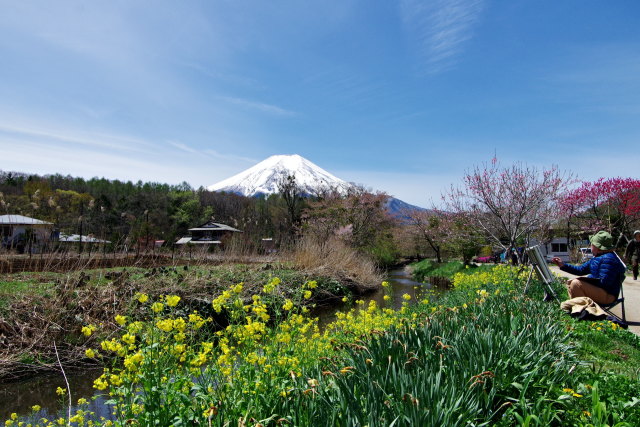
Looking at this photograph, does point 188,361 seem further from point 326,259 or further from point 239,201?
point 239,201

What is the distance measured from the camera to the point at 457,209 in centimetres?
1856

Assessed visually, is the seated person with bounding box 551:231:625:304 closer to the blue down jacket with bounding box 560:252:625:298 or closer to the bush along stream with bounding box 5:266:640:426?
the blue down jacket with bounding box 560:252:625:298

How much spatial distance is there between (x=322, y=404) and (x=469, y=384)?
2.97ft

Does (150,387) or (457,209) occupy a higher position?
(457,209)

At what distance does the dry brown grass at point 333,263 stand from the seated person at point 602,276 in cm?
851

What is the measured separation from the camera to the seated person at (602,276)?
5.55 m

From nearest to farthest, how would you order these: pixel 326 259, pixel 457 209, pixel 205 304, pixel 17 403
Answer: pixel 17 403
pixel 205 304
pixel 326 259
pixel 457 209

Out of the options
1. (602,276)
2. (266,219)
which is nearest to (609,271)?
(602,276)

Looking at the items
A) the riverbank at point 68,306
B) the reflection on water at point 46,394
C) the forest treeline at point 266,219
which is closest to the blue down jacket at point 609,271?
the riverbank at point 68,306

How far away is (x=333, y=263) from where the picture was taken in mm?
14758

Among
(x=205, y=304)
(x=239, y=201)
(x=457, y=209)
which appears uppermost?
(x=239, y=201)

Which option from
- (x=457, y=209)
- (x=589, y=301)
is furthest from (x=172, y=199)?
(x=589, y=301)

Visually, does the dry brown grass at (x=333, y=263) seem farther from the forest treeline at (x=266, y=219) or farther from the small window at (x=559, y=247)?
the small window at (x=559, y=247)

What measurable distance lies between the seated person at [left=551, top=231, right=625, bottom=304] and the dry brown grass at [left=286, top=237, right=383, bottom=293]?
27.9 feet
